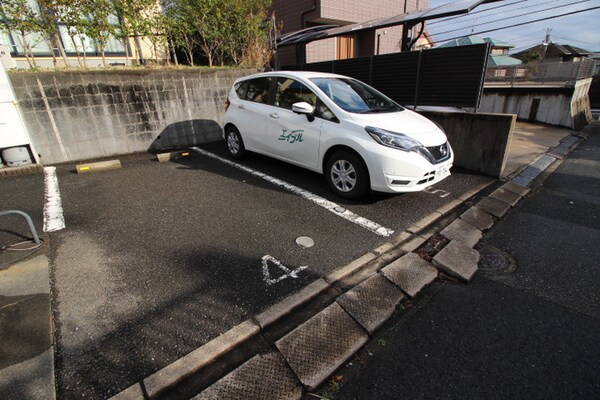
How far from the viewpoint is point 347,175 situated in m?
4.06

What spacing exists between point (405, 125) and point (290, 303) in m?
2.85

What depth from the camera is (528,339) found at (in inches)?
84.1

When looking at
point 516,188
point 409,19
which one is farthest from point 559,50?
point 516,188

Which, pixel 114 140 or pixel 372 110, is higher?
pixel 372 110

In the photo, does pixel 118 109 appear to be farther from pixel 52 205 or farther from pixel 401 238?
pixel 401 238

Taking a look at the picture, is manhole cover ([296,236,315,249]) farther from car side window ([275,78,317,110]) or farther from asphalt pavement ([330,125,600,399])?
car side window ([275,78,317,110])

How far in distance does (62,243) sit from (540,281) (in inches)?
194

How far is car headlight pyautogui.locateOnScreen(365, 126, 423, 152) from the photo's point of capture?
365 centimetres

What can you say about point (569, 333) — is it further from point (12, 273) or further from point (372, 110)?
point (12, 273)

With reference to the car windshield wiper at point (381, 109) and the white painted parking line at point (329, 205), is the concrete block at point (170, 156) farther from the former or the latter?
the car windshield wiper at point (381, 109)

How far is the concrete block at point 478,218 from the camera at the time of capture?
3.69 meters

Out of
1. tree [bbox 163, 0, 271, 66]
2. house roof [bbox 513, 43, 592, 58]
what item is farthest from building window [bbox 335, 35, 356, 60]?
house roof [bbox 513, 43, 592, 58]

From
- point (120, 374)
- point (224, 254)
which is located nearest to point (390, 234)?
point (224, 254)

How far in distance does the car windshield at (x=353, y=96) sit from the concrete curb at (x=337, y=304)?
5.78 feet
